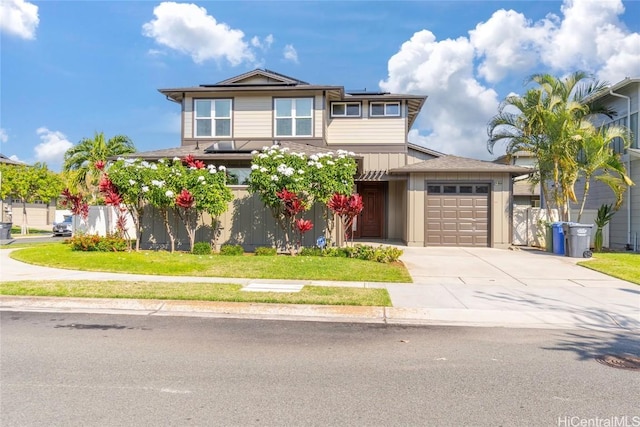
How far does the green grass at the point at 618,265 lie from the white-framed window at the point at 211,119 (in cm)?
1440

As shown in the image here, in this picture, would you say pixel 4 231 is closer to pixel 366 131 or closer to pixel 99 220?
pixel 99 220

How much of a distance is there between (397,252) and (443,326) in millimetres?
5696

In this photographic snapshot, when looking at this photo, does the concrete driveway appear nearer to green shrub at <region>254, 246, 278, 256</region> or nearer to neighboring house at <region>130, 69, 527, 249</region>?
neighboring house at <region>130, 69, 527, 249</region>

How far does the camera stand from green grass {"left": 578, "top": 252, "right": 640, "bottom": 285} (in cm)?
1084

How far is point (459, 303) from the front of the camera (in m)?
8.09

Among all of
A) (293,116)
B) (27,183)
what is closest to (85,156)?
(27,183)

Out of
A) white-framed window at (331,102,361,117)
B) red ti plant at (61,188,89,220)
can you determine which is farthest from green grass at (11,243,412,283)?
white-framed window at (331,102,361,117)

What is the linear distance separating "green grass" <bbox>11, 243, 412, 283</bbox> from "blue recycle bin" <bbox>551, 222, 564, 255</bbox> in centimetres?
676

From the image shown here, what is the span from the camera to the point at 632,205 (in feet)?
56.7

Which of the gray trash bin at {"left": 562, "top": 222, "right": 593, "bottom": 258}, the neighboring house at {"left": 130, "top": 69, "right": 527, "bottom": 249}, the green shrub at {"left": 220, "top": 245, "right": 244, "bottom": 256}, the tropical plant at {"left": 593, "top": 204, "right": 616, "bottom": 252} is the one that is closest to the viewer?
the green shrub at {"left": 220, "top": 245, "right": 244, "bottom": 256}

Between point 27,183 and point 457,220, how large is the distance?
95.1ft

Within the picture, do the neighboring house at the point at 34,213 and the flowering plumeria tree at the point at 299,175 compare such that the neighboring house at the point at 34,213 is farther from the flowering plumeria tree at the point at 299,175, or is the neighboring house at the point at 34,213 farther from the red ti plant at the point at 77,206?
the flowering plumeria tree at the point at 299,175

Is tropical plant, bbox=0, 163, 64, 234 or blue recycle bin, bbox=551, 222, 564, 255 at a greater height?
tropical plant, bbox=0, 163, 64, 234

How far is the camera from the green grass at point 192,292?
802 cm
